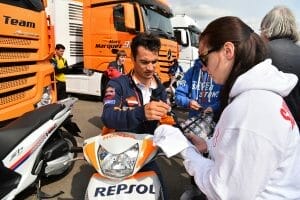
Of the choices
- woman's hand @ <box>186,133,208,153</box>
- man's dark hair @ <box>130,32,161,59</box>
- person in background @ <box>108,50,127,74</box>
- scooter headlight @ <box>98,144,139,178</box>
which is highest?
man's dark hair @ <box>130,32,161,59</box>

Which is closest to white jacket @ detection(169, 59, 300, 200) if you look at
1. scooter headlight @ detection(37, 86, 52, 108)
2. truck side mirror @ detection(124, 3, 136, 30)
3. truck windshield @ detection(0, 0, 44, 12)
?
truck windshield @ detection(0, 0, 44, 12)

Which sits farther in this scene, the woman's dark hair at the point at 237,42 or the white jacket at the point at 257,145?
the woman's dark hair at the point at 237,42

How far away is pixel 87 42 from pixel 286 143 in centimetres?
895

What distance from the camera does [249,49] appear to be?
4.82 feet

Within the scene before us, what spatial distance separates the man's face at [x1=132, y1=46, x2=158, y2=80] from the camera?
265 cm

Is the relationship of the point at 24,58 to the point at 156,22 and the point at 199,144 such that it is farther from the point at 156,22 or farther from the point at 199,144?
the point at 156,22

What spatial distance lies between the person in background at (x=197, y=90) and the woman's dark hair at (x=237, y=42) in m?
1.91

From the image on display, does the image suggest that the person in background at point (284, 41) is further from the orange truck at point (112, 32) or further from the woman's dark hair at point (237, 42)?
the orange truck at point (112, 32)

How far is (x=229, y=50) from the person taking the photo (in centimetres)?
146

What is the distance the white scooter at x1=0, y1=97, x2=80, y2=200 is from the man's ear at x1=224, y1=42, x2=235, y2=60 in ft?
5.15

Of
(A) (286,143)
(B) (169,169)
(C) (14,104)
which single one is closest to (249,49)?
(A) (286,143)

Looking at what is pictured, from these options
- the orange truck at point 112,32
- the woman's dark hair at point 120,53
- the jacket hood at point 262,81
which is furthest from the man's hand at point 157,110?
the orange truck at point 112,32

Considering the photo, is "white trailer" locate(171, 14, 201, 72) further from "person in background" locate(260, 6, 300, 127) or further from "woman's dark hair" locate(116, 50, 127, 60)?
"person in background" locate(260, 6, 300, 127)

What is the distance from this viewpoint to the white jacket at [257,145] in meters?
1.27
